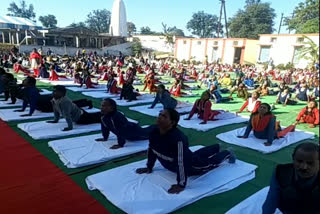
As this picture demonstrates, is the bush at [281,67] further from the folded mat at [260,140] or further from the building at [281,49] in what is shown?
the folded mat at [260,140]

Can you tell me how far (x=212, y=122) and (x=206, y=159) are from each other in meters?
2.74

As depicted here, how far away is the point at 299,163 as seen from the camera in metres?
1.71

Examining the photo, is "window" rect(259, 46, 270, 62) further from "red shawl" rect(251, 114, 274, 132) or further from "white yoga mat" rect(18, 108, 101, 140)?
"white yoga mat" rect(18, 108, 101, 140)

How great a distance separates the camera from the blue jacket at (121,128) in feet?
12.4

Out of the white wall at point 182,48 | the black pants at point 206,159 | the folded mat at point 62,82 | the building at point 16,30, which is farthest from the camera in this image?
the white wall at point 182,48

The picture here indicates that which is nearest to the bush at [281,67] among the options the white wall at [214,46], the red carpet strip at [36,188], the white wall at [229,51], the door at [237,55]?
the white wall at [229,51]

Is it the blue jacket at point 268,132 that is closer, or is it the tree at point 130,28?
the blue jacket at point 268,132

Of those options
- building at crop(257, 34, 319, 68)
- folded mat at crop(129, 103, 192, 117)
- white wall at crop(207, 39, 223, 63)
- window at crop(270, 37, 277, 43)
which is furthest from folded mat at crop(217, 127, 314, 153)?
white wall at crop(207, 39, 223, 63)

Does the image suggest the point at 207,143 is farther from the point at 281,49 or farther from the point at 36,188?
the point at 281,49

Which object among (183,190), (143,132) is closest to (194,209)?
(183,190)

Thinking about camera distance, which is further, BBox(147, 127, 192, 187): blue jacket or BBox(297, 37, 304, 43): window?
BBox(297, 37, 304, 43): window

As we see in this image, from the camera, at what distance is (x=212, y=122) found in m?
5.74

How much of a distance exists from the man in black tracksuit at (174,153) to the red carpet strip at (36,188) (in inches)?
30.6

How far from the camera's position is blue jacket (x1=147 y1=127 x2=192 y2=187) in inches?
101
